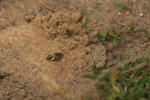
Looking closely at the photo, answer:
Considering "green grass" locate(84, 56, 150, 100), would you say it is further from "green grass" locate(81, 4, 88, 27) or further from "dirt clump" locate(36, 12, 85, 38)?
"green grass" locate(81, 4, 88, 27)

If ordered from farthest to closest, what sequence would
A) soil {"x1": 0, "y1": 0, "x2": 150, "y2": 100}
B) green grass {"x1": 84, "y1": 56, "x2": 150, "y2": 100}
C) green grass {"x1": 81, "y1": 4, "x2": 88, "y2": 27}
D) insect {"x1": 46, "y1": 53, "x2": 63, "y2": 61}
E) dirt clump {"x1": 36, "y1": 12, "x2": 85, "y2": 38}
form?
green grass {"x1": 81, "y1": 4, "x2": 88, "y2": 27} → dirt clump {"x1": 36, "y1": 12, "x2": 85, "y2": 38} → insect {"x1": 46, "y1": 53, "x2": 63, "y2": 61} → soil {"x1": 0, "y1": 0, "x2": 150, "y2": 100} → green grass {"x1": 84, "y1": 56, "x2": 150, "y2": 100}

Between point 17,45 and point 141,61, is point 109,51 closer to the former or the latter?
point 141,61

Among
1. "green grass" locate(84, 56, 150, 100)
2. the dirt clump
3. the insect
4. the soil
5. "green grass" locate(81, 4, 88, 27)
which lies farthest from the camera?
"green grass" locate(81, 4, 88, 27)

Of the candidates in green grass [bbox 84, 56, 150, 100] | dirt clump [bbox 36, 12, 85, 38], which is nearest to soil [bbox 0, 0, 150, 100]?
dirt clump [bbox 36, 12, 85, 38]

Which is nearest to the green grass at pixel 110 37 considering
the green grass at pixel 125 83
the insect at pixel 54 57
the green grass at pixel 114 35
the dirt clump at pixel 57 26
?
the green grass at pixel 114 35

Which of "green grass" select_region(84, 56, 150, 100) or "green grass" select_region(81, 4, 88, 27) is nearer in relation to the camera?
"green grass" select_region(84, 56, 150, 100)

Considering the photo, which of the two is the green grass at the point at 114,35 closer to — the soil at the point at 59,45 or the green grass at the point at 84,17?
the soil at the point at 59,45
